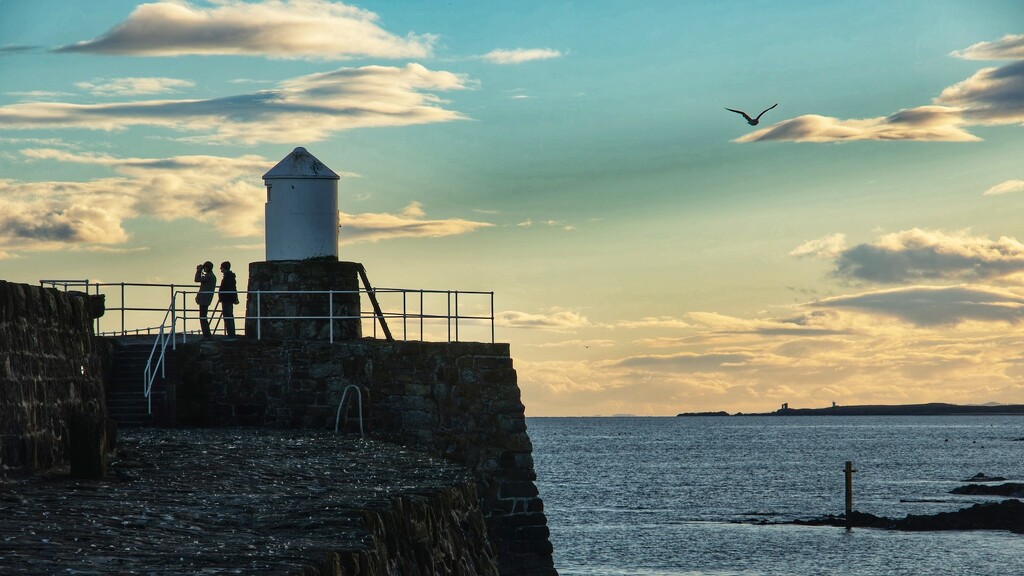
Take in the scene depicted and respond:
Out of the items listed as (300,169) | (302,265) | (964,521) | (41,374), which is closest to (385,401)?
(302,265)

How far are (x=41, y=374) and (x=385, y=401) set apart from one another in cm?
821

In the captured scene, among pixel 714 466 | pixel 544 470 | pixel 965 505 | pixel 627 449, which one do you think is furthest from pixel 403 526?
pixel 627 449

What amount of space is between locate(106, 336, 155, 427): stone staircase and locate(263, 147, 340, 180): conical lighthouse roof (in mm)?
3920

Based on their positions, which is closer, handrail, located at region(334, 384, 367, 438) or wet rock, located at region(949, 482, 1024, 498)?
handrail, located at region(334, 384, 367, 438)

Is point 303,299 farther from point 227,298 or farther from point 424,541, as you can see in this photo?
point 424,541

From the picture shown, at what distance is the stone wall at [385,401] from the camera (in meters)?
19.9

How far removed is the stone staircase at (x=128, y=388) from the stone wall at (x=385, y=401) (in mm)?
615

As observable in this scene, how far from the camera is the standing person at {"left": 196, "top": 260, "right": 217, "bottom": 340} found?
Answer: 22.2 meters

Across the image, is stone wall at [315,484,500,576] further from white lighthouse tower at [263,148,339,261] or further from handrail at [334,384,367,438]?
white lighthouse tower at [263,148,339,261]

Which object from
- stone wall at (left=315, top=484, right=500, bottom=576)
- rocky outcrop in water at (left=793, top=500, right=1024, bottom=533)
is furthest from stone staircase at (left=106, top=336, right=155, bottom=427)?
rocky outcrop in water at (left=793, top=500, right=1024, bottom=533)

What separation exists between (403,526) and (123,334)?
48.1 ft

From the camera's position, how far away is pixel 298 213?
2188 centimetres

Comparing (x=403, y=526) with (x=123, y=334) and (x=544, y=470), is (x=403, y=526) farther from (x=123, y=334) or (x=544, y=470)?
(x=544, y=470)

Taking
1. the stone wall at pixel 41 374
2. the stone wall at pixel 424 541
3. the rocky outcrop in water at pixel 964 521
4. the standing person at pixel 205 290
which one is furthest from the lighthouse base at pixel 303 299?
the rocky outcrop in water at pixel 964 521
